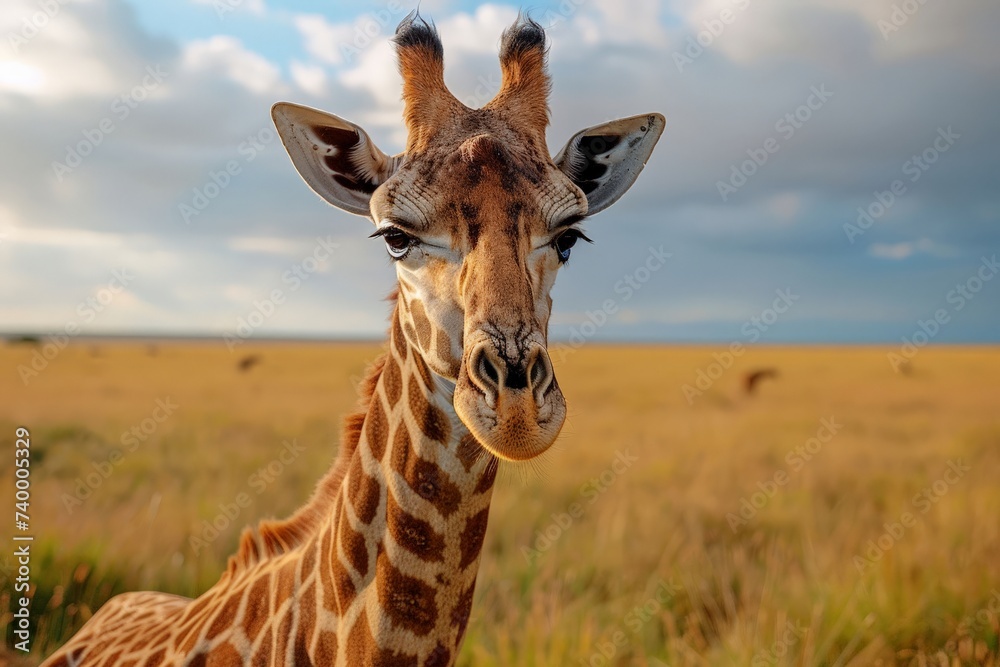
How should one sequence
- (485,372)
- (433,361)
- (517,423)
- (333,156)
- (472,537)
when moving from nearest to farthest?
(517,423) → (485,372) → (433,361) → (472,537) → (333,156)

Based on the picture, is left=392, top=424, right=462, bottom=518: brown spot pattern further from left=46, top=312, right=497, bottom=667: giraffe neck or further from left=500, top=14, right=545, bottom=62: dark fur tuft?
left=500, top=14, right=545, bottom=62: dark fur tuft

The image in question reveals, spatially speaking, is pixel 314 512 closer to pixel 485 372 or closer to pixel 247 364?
pixel 485 372

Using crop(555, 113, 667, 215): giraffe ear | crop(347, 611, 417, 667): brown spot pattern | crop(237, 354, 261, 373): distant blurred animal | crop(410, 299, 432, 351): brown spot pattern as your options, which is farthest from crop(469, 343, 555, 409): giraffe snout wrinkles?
crop(237, 354, 261, 373): distant blurred animal

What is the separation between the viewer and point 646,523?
43.1 ft

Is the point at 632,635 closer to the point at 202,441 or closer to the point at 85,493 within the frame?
the point at 85,493

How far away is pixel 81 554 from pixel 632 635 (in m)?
6.20

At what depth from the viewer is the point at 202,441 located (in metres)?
18.9

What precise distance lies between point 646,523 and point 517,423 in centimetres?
1085

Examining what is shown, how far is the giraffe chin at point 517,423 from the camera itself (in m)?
2.96

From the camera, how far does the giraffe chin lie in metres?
2.96

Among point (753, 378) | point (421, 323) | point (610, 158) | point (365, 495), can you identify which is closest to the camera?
point (421, 323)

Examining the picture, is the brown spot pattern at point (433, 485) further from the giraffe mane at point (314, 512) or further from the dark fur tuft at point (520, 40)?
the dark fur tuft at point (520, 40)

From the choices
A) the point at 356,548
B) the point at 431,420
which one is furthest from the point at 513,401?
the point at 356,548

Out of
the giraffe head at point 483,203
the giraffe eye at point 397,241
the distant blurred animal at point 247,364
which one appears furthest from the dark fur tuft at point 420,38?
the distant blurred animal at point 247,364
